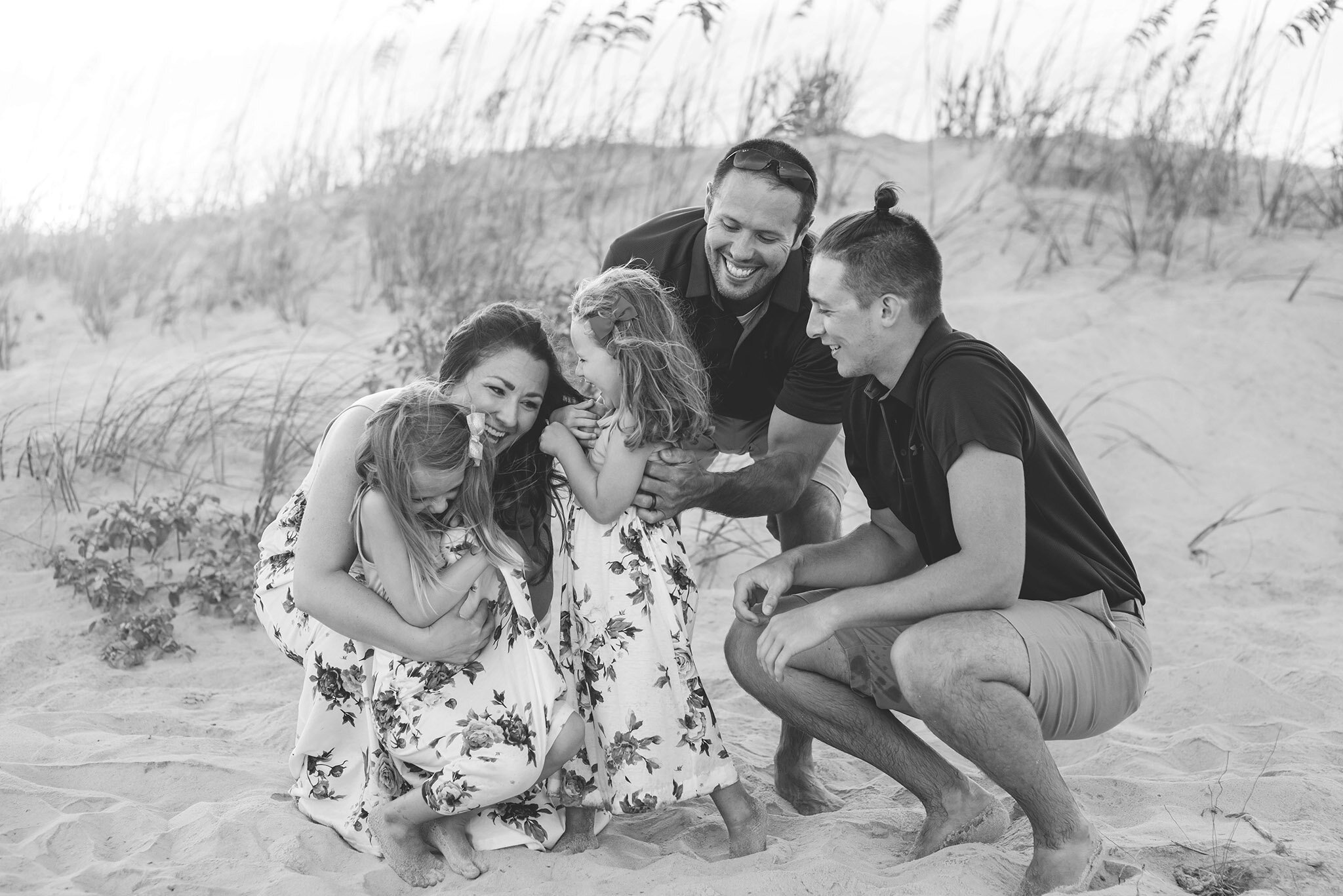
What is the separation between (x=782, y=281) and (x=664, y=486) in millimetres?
886

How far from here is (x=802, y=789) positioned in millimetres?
3082

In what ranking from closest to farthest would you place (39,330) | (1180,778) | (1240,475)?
1. (1180,778)
2. (1240,475)
3. (39,330)

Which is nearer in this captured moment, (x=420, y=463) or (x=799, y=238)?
(x=420, y=463)

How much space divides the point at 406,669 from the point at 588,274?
13.9ft

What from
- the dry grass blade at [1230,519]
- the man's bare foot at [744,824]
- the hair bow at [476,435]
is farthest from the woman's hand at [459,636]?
the dry grass blade at [1230,519]

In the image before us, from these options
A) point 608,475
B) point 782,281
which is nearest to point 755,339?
point 782,281

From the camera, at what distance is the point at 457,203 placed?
708 centimetres

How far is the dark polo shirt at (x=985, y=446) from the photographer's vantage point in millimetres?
2492

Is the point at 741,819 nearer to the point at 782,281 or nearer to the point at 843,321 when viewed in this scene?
the point at 843,321

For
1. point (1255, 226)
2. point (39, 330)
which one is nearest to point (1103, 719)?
point (1255, 226)

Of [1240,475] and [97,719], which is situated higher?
[1240,475]

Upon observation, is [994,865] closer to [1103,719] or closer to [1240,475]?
[1103,719]

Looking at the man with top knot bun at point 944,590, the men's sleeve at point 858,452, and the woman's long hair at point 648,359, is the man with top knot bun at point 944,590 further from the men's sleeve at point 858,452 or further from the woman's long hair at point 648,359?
the woman's long hair at point 648,359

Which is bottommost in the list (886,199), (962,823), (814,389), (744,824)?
(744,824)
